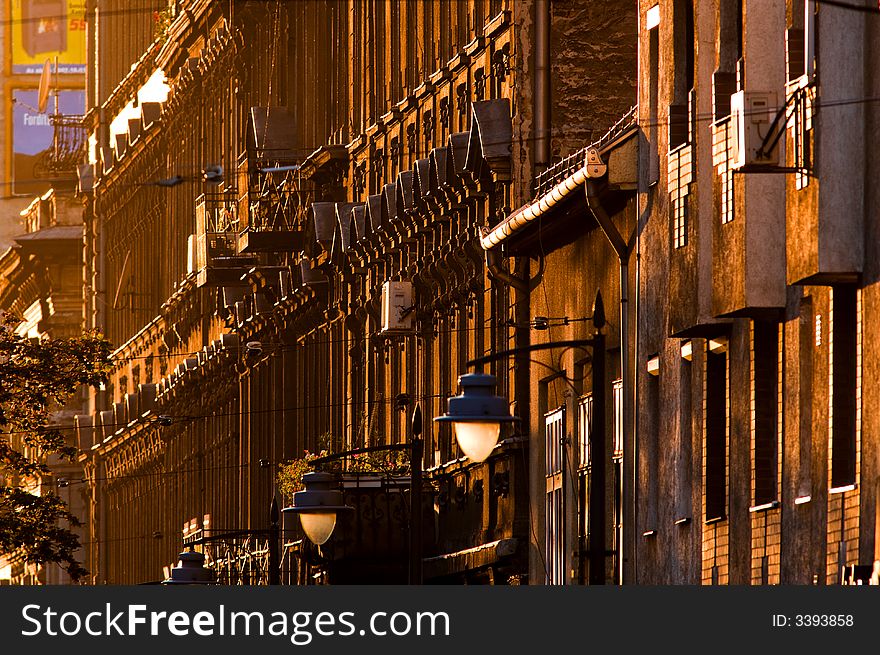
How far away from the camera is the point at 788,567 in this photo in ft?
100

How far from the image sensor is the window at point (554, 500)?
42.5m

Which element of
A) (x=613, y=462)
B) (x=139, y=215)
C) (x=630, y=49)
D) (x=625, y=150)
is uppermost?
(x=139, y=215)

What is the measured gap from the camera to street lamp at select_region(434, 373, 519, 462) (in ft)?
98.6

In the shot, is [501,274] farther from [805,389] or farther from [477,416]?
[805,389]

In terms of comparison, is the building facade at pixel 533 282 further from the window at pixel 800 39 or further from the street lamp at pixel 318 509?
the street lamp at pixel 318 509

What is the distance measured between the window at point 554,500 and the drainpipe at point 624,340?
13.8 feet

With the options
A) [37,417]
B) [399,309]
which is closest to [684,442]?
[37,417]

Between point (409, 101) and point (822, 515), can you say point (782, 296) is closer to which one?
point (822, 515)

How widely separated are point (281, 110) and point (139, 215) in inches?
1246

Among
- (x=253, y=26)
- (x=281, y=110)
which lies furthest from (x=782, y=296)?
(x=253, y=26)

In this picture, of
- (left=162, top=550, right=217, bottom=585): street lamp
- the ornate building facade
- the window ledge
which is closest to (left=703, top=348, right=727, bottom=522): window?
the window ledge

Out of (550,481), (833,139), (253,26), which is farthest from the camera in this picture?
(253,26)

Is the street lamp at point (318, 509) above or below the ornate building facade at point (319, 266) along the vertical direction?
below

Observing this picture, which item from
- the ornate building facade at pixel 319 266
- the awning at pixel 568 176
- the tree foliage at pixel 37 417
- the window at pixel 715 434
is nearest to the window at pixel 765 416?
the window at pixel 715 434
